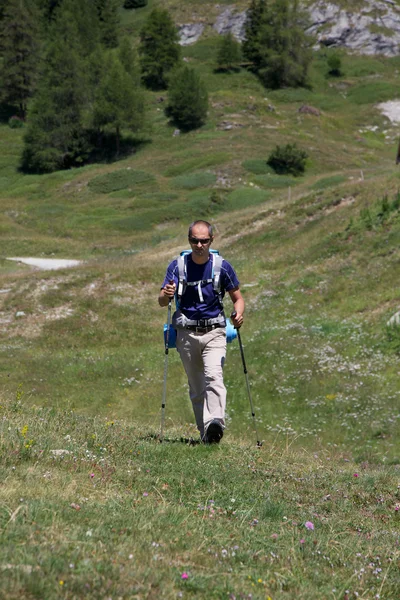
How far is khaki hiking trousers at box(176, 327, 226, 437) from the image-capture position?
350 inches

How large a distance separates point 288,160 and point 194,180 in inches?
417

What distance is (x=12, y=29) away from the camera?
101 meters

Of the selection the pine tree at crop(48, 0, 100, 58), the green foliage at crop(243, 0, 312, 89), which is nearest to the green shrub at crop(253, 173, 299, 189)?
the green foliage at crop(243, 0, 312, 89)

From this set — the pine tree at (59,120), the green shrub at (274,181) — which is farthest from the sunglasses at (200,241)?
the pine tree at (59,120)

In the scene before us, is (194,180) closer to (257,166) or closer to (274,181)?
(257,166)

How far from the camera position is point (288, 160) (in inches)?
2650

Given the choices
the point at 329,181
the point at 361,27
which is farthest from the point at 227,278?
the point at 361,27

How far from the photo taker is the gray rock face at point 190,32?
135 meters

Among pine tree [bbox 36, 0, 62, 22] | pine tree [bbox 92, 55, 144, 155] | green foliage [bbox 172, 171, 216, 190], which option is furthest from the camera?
pine tree [bbox 36, 0, 62, 22]

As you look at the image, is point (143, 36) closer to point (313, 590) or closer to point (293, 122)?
point (293, 122)

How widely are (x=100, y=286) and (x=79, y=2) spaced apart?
117 metres

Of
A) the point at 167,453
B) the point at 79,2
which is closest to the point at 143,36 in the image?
the point at 79,2

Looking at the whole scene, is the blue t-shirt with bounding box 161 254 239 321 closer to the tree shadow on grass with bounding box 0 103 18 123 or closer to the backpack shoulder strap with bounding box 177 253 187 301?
the backpack shoulder strap with bounding box 177 253 187 301

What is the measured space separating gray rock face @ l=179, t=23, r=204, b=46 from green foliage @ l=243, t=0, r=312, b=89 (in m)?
18.1
